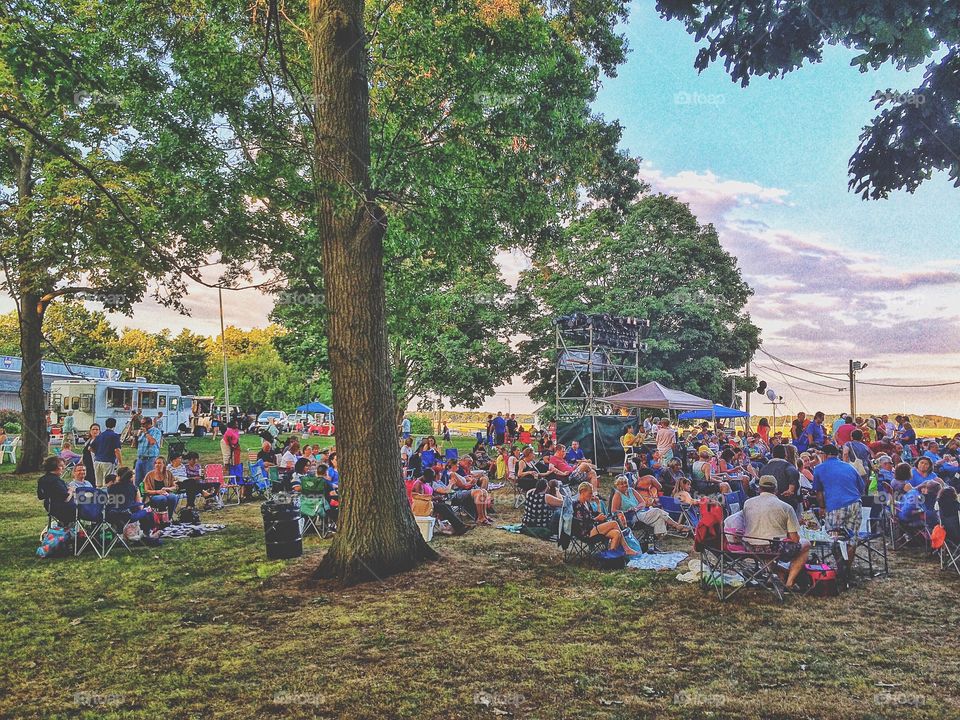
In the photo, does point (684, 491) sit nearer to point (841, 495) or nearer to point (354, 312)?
point (841, 495)

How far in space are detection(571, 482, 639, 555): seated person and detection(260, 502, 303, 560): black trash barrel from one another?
3.85 m

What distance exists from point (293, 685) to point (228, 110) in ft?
26.3

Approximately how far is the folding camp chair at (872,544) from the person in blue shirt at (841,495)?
0.64 ft

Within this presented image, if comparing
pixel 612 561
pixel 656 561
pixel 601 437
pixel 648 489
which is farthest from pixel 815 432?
pixel 612 561

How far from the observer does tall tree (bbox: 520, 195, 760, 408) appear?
32438mm

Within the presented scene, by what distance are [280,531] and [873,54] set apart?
12.3 m

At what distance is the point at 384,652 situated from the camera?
5.64 meters

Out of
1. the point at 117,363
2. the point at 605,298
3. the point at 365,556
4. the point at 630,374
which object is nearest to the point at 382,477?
the point at 365,556

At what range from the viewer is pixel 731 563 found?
24.0 feet

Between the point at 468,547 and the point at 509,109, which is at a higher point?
the point at 509,109

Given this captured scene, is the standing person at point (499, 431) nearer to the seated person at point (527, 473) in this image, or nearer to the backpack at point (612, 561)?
the seated person at point (527, 473)

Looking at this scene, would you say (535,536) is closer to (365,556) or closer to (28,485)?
(365,556)

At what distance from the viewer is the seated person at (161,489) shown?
1178 centimetres

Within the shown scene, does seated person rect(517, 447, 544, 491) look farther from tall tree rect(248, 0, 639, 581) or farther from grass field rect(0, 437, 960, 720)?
tall tree rect(248, 0, 639, 581)
